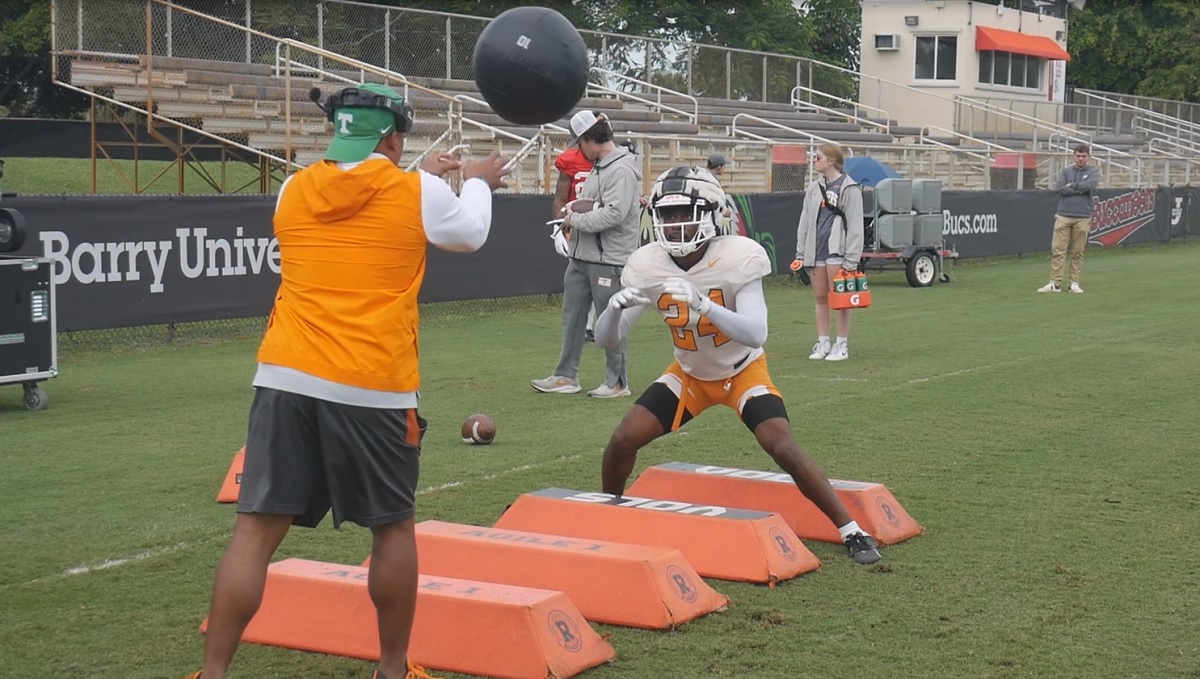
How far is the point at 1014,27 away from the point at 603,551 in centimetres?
4739

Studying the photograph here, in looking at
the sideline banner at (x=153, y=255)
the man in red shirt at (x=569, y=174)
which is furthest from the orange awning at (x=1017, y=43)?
the man in red shirt at (x=569, y=174)

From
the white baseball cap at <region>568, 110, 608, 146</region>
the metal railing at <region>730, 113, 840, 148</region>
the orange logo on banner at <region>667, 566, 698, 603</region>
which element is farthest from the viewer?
the metal railing at <region>730, 113, 840, 148</region>

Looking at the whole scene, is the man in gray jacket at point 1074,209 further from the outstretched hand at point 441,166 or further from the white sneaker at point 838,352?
the outstretched hand at point 441,166

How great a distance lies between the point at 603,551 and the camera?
5.54 metres

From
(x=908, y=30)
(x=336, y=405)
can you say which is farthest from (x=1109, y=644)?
(x=908, y=30)

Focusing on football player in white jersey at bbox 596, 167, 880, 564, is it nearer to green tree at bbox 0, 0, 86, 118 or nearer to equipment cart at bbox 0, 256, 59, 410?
equipment cart at bbox 0, 256, 59, 410

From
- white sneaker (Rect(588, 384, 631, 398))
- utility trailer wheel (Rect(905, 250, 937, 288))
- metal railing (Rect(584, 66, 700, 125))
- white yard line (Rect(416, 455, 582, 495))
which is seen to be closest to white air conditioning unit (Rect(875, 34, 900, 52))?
metal railing (Rect(584, 66, 700, 125))

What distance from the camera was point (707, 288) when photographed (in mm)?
6242

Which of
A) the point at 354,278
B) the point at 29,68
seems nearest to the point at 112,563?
the point at 354,278

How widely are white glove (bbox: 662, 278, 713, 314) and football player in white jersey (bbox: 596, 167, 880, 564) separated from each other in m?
0.11

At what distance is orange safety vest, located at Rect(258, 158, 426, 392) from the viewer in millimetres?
4219

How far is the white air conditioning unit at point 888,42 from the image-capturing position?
4684 centimetres

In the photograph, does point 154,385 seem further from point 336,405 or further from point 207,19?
point 207,19

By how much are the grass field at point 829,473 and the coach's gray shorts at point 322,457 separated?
86 cm
